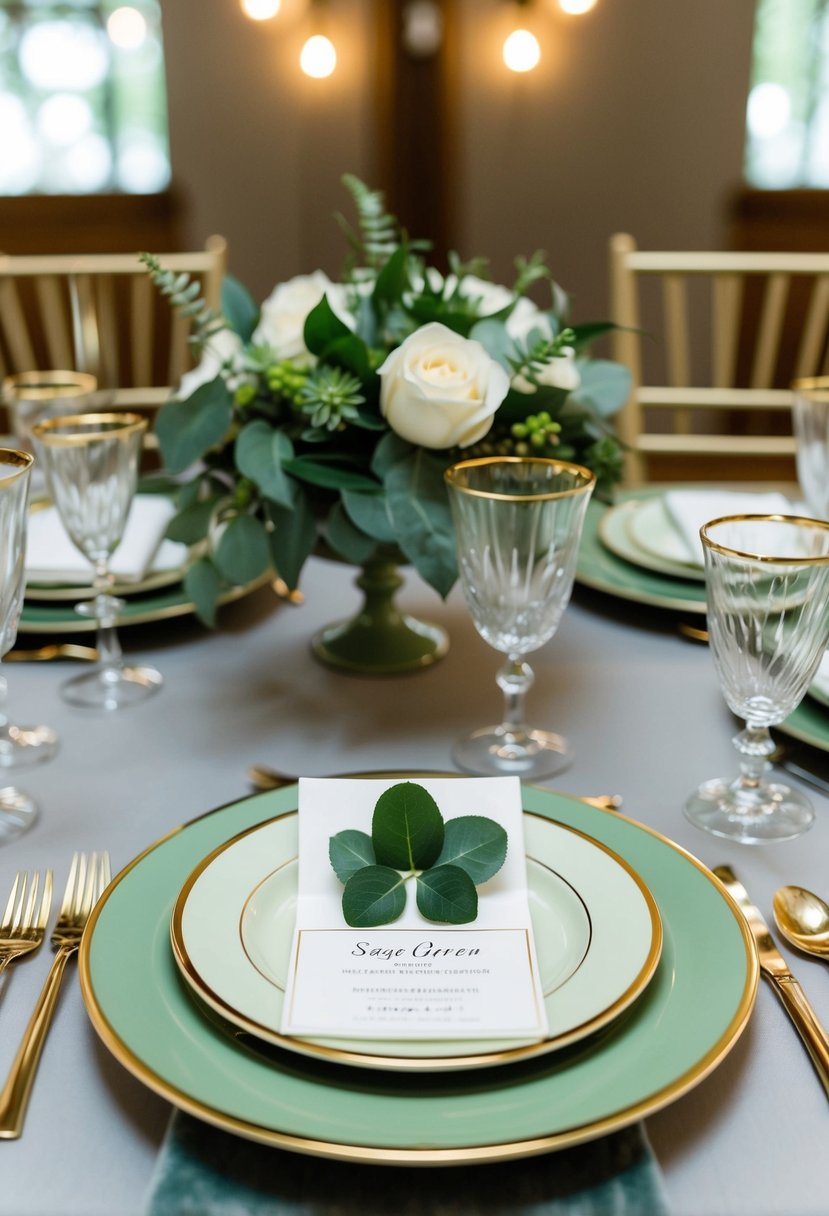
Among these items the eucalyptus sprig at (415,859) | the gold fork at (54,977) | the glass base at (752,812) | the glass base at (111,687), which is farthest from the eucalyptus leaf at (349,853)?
the glass base at (111,687)

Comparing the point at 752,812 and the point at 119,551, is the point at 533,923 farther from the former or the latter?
the point at 119,551

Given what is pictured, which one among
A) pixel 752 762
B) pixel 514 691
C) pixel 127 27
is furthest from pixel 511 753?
pixel 127 27

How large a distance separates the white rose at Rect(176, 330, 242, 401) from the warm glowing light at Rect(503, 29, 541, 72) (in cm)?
316

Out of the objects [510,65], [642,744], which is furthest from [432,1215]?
[510,65]

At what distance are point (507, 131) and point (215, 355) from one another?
3.30 metres

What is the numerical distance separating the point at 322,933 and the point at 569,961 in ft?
0.37

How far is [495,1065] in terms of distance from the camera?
43cm

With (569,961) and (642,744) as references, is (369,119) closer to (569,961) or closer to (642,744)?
(642,744)

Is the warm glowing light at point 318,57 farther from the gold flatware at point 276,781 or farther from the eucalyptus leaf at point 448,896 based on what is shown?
the eucalyptus leaf at point 448,896

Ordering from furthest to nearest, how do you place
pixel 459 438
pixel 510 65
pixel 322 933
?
pixel 510 65 < pixel 459 438 < pixel 322 933

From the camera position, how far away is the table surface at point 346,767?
429 mm

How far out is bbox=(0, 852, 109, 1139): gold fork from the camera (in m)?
0.45

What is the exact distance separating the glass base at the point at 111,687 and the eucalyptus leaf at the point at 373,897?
0.36 meters

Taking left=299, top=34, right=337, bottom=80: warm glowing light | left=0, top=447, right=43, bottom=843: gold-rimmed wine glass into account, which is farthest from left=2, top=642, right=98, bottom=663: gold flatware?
left=299, top=34, right=337, bottom=80: warm glowing light
